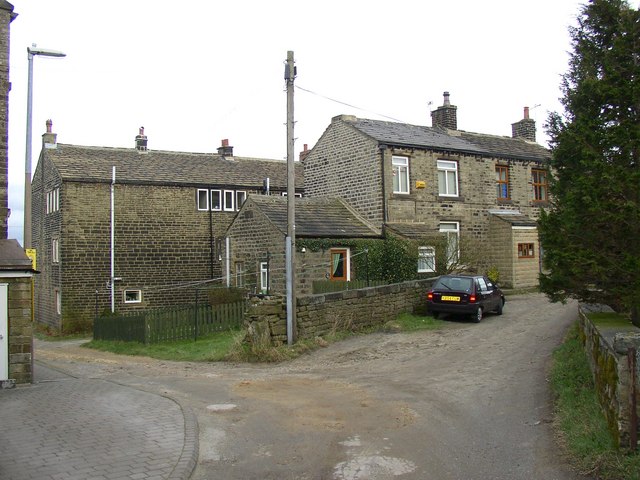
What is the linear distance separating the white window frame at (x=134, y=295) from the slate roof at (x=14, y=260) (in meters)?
18.6

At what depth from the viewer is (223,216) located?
32.7 m

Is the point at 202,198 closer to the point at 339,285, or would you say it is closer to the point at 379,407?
the point at 339,285

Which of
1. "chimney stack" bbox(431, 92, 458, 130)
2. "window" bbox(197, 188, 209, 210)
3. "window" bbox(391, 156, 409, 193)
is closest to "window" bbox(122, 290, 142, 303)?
"window" bbox(197, 188, 209, 210)

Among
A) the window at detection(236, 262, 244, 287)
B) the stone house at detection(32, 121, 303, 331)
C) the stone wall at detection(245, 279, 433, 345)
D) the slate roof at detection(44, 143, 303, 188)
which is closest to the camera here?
the stone wall at detection(245, 279, 433, 345)

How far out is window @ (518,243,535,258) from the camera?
2736 centimetres

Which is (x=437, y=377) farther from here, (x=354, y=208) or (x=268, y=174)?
(x=268, y=174)

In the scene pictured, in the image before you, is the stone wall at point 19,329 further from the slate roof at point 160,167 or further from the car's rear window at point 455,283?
the slate roof at point 160,167

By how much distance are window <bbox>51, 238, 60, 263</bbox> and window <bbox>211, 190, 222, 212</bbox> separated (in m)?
7.97

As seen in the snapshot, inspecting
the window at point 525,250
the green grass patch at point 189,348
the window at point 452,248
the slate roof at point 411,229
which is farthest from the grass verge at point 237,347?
the window at point 525,250

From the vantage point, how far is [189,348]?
17.6 meters

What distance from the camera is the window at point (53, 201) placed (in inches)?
1176

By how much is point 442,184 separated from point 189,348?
1421 cm

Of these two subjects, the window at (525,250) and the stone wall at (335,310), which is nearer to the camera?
the stone wall at (335,310)

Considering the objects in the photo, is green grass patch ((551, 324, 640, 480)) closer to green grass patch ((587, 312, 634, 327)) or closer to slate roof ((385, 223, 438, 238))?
green grass patch ((587, 312, 634, 327))
